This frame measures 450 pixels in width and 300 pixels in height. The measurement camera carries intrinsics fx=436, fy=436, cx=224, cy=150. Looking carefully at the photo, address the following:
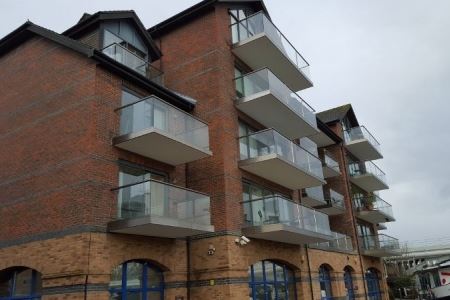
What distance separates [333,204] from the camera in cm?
2403

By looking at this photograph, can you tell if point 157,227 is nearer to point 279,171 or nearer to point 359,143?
point 279,171

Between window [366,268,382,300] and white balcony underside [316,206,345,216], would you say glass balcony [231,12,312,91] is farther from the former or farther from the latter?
window [366,268,382,300]

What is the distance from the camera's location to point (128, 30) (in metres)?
16.6

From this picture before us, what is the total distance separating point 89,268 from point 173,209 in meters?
2.77

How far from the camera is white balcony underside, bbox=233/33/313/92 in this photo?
17094 mm

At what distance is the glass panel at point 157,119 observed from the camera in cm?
1262

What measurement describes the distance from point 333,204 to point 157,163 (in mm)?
13123

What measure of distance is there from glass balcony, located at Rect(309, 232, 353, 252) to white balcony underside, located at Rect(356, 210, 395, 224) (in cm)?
294

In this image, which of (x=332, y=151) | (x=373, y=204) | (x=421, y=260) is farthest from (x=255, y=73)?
(x=421, y=260)

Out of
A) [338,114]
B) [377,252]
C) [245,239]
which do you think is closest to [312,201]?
[377,252]

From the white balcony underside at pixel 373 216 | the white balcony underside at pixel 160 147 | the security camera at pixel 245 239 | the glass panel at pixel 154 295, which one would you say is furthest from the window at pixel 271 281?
the white balcony underside at pixel 373 216

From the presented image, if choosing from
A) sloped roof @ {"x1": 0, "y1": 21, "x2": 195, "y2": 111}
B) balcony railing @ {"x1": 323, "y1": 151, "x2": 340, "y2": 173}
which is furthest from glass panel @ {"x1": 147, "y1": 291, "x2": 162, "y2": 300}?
balcony railing @ {"x1": 323, "y1": 151, "x2": 340, "y2": 173}

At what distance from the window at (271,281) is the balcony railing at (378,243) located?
10.6m

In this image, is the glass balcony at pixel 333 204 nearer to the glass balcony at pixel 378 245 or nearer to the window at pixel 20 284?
the glass balcony at pixel 378 245
